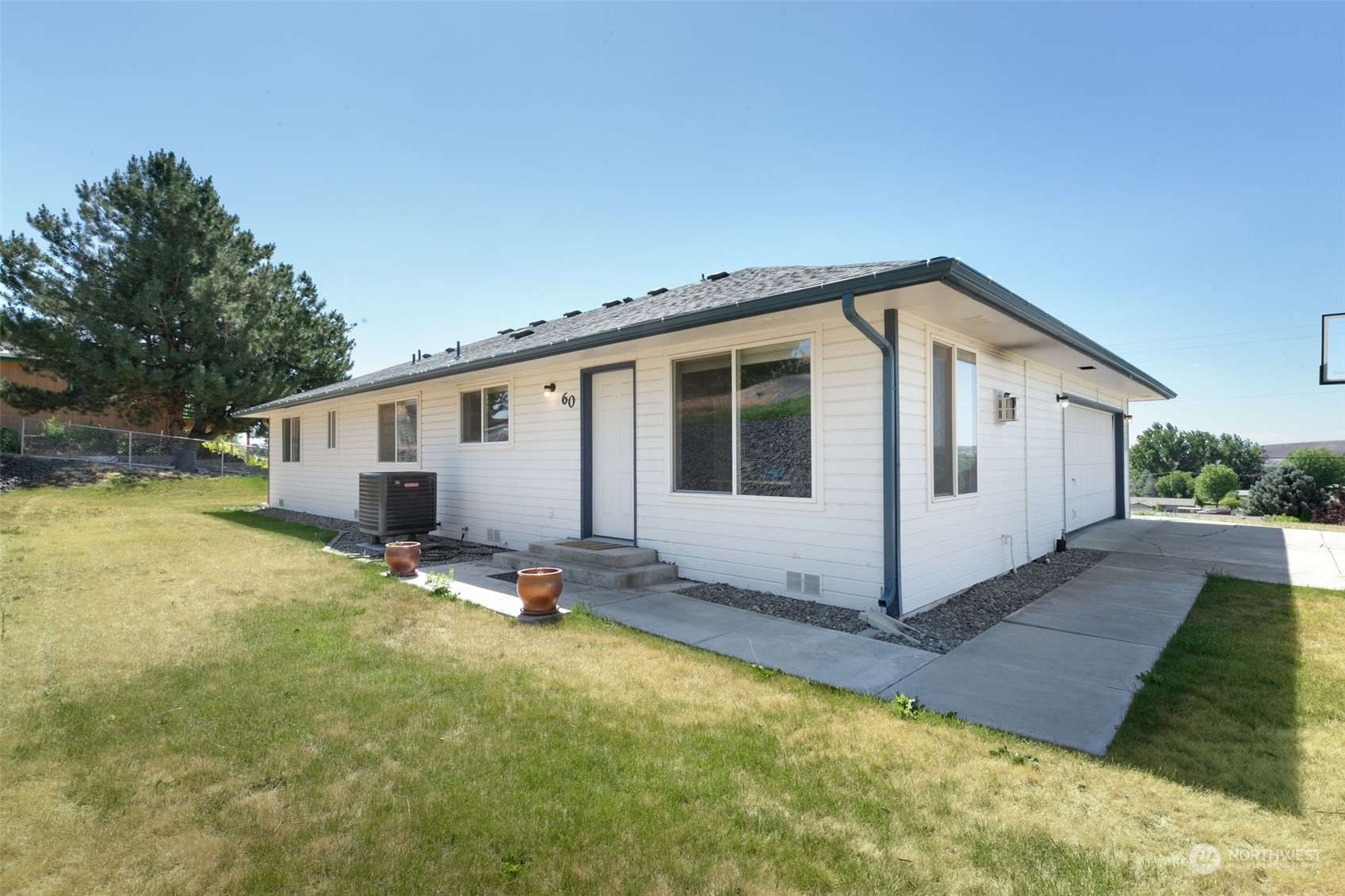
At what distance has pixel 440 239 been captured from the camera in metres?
11.6

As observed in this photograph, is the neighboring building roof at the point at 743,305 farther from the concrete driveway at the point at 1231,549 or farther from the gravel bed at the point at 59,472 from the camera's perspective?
the gravel bed at the point at 59,472

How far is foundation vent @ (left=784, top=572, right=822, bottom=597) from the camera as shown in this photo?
5.54 meters

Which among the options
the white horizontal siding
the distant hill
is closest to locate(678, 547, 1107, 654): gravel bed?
the white horizontal siding

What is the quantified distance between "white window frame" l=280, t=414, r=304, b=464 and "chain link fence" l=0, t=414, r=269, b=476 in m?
7.71

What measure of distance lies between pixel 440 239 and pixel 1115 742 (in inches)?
476

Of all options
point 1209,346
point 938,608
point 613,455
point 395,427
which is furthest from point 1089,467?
point 1209,346

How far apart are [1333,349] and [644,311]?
425 inches

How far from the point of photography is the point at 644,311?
7672 mm

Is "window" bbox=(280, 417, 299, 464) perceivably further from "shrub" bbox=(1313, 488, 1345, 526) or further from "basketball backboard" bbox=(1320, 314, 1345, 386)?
"shrub" bbox=(1313, 488, 1345, 526)

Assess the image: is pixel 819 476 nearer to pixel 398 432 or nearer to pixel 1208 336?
pixel 398 432

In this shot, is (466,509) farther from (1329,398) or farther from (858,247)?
(1329,398)

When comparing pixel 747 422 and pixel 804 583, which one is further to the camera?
pixel 747 422

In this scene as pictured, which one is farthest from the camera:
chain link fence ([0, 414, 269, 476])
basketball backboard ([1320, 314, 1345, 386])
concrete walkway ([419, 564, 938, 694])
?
chain link fence ([0, 414, 269, 476])

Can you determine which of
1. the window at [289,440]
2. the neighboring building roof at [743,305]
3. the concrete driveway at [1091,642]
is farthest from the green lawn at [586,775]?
the window at [289,440]
